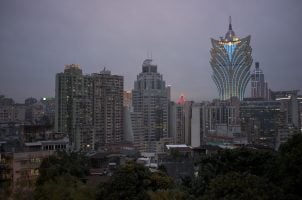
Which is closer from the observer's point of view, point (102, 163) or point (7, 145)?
point (7, 145)

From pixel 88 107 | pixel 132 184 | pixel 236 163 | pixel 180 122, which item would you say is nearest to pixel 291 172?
pixel 236 163

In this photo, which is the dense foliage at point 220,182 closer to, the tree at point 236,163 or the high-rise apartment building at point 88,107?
the tree at point 236,163

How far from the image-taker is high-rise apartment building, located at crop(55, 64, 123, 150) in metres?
56.3

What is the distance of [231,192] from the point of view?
38.7ft

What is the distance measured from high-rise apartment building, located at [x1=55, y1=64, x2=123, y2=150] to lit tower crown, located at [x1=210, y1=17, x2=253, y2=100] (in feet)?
199

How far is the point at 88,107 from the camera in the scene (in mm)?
59844

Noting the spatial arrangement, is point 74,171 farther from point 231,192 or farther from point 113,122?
point 113,122

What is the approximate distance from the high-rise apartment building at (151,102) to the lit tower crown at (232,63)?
41524 mm

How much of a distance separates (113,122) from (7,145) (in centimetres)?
3309

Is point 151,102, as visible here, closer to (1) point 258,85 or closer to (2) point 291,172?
(2) point 291,172

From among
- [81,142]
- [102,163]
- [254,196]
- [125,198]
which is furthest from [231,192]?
[81,142]

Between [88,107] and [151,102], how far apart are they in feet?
58.5

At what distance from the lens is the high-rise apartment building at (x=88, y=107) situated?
56.3m

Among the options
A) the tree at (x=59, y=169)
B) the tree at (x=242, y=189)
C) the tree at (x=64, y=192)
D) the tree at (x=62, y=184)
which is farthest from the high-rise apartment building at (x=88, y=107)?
the tree at (x=242, y=189)
